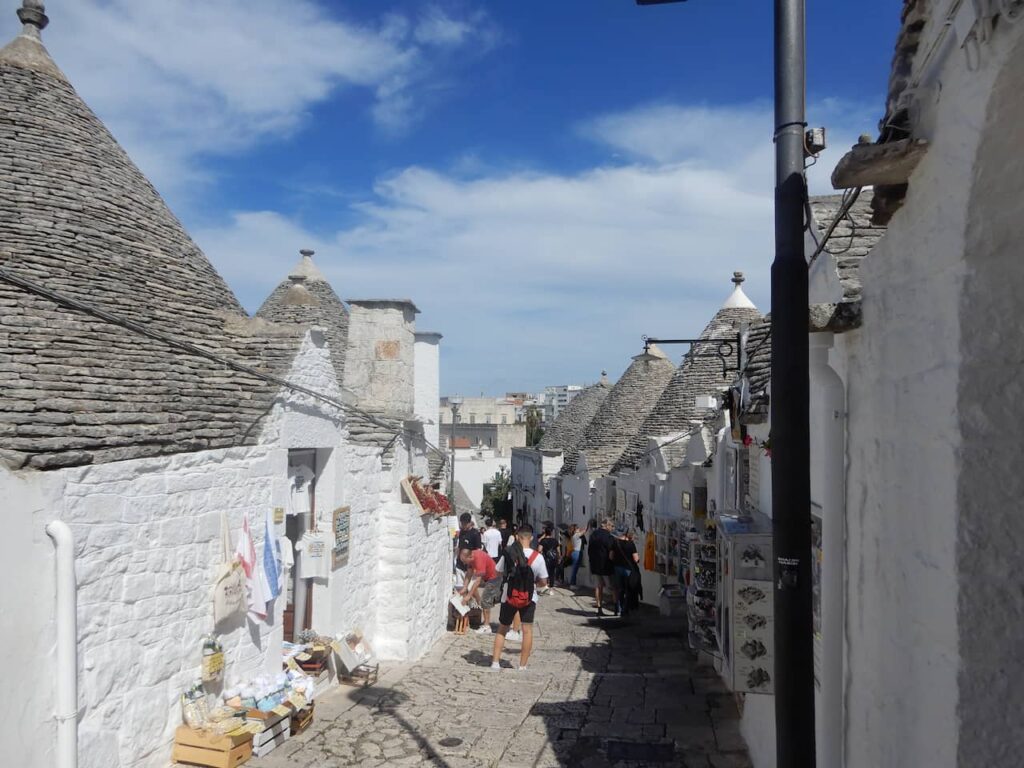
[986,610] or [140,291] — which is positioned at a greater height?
[140,291]

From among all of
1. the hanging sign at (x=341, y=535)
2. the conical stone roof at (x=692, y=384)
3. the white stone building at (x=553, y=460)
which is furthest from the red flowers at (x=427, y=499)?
the white stone building at (x=553, y=460)

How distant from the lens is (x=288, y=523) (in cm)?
779

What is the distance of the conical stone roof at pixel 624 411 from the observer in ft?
71.9

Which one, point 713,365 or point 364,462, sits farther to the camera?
point 713,365

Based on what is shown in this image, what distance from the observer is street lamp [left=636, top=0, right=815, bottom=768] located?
109 inches

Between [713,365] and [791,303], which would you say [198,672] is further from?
[713,365]

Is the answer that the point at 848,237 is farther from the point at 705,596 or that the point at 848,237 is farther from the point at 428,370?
the point at 428,370

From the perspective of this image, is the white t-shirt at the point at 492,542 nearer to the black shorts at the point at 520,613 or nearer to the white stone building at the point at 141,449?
the white stone building at the point at 141,449

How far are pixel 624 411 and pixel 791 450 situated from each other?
65.7 ft

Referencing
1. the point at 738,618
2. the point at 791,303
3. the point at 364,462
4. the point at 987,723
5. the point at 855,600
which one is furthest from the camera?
the point at 364,462

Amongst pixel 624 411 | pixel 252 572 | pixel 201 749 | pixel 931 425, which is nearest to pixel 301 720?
pixel 201 749

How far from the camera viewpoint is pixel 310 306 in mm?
12180

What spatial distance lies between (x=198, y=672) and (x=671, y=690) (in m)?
4.22

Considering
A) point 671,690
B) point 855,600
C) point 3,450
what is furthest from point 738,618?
point 3,450
